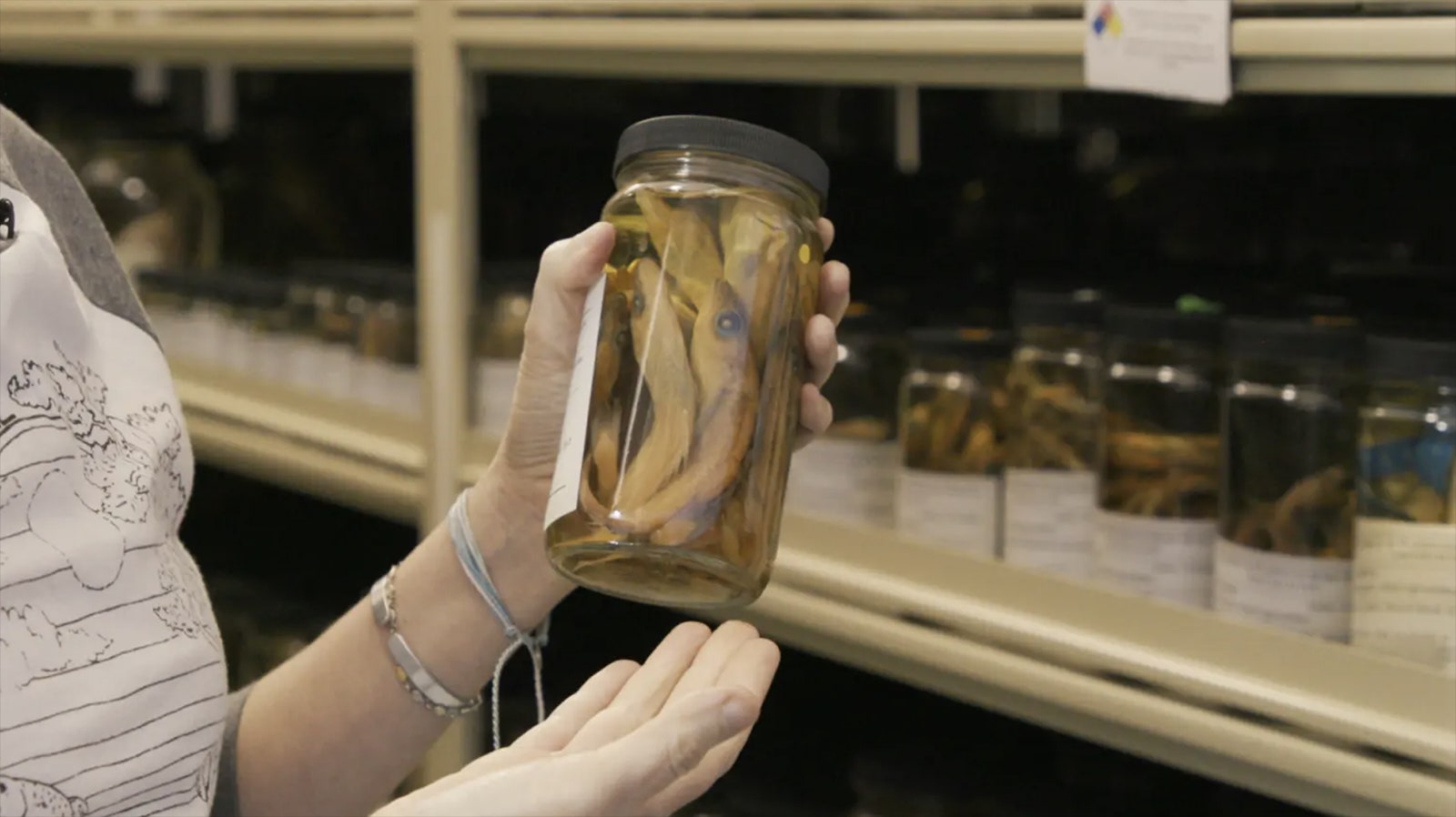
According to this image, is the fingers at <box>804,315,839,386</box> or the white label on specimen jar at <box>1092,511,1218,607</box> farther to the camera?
the white label on specimen jar at <box>1092,511,1218,607</box>

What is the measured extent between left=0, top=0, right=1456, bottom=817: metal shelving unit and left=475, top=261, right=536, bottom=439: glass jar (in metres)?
0.02

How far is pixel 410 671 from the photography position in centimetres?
100

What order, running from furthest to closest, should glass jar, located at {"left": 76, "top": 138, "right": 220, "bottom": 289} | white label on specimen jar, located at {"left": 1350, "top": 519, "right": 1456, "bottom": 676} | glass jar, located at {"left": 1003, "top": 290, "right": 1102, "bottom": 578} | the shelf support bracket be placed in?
1. glass jar, located at {"left": 76, "top": 138, "right": 220, "bottom": 289}
2. the shelf support bracket
3. glass jar, located at {"left": 1003, "top": 290, "right": 1102, "bottom": 578}
4. white label on specimen jar, located at {"left": 1350, "top": 519, "right": 1456, "bottom": 676}

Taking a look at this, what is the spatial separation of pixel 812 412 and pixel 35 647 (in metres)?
0.43

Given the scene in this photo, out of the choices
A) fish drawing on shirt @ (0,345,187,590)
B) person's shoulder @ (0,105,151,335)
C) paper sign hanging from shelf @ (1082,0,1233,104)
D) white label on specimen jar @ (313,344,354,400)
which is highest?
paper sign hanging from shelf @ (1082,0,1233,104)

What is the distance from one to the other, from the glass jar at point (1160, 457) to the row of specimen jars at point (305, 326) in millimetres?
763

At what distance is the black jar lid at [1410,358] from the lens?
2.69ft

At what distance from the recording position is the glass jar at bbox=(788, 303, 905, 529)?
1.14 meters

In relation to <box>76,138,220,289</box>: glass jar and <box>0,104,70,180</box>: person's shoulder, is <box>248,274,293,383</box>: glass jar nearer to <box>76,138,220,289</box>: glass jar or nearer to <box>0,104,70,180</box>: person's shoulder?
<box>76,138,220,289</box>: glass jar

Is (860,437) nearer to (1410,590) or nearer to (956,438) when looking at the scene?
(956,438)

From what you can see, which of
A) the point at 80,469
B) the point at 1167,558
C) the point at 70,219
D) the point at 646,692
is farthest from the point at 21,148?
the point at 1167,558

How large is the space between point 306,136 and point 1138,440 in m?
1.36

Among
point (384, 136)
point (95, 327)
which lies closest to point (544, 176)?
point (384, 136)

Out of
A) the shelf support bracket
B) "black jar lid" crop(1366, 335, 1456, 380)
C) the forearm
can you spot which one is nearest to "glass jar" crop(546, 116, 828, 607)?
the forearm
